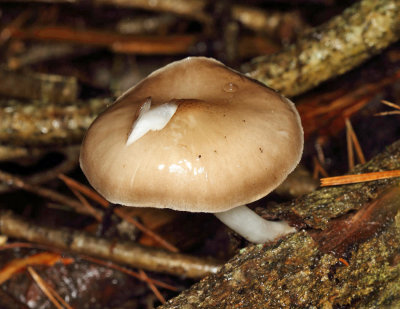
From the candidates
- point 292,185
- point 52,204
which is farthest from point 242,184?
point 52,204

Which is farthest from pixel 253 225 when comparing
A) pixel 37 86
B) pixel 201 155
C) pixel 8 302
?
pixel 37 86

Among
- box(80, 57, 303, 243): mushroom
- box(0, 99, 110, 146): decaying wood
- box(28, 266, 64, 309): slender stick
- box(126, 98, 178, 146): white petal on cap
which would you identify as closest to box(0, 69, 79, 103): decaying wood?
box(0, 99, 110, 146): decaying wood

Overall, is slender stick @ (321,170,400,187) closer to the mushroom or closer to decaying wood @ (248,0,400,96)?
the mushroom

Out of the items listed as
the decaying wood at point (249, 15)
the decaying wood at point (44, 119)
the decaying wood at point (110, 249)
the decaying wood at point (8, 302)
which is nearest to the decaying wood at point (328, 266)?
the decaying wood at point (110, 249)

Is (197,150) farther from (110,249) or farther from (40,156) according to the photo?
(40,156)

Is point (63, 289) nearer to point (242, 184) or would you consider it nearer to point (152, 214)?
point (152, 214)

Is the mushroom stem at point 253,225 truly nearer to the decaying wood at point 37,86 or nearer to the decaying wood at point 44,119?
the decaying wood at point 44,119

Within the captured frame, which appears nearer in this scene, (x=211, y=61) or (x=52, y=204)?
(x=211, y=61)
